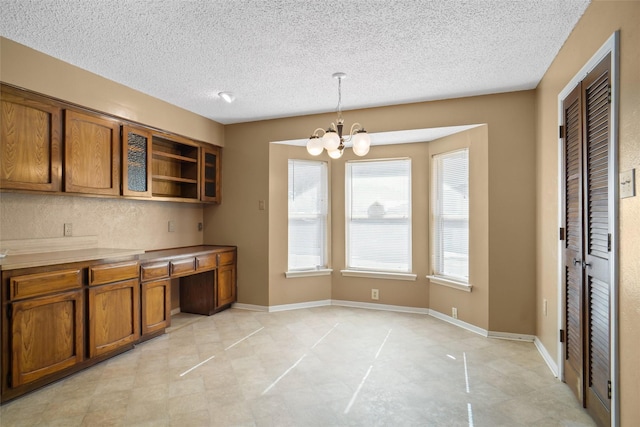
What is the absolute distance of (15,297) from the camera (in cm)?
243

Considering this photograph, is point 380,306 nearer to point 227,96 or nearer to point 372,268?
point 372,268

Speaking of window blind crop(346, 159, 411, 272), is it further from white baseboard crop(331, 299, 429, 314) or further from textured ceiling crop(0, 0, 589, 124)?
textured ceiling crop(0, 0, 589, 124)

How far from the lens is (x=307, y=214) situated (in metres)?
5.00

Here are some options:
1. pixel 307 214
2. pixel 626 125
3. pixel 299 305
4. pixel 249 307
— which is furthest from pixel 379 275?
pixel 626 125

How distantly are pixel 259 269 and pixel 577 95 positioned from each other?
387cm

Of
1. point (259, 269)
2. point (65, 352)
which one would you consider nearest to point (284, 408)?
point (65, 352)

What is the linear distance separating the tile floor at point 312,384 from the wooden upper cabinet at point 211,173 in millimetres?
1831

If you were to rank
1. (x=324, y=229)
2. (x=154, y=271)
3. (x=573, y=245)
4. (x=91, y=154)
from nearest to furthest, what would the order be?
(x=573, y=245) < (x=91, y=154) < (x=154, y=271) < (x=324, y=229)

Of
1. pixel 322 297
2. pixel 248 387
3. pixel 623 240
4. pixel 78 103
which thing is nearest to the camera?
pixel 623 240

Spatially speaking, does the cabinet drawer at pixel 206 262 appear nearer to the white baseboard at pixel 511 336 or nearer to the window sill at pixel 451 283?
the window sill at pixel 451 283

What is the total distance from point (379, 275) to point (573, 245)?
256 cm

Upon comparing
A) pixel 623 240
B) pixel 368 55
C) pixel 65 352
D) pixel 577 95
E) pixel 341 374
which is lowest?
pixel 341 374

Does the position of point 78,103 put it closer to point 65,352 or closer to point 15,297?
point 15,297

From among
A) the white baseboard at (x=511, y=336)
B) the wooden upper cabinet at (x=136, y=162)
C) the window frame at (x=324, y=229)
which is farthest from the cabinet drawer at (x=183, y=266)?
the white baseboard at (x=511, y=336)
